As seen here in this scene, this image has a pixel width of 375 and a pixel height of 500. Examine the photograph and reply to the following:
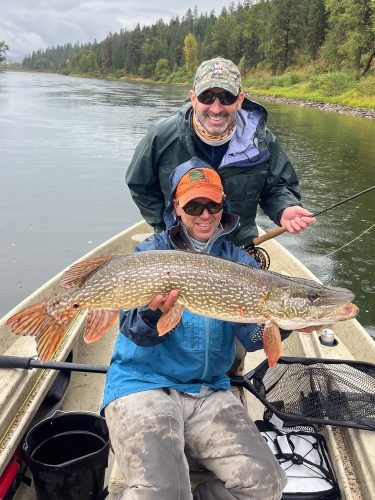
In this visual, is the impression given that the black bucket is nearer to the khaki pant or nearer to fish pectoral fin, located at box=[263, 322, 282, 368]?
the khaki pant

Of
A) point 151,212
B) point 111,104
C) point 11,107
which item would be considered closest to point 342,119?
point 111,104

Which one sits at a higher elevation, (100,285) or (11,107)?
(100,285)

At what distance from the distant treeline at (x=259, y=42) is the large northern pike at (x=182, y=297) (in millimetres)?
39793

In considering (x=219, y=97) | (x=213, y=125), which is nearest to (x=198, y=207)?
(x=213, y=125)

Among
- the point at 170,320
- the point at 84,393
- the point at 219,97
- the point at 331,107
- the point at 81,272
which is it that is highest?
the point at 219,97

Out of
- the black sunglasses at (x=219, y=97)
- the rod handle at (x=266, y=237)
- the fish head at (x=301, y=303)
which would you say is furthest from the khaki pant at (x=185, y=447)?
the black sunglasses at (x=219, y=97)

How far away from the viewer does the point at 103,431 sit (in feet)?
9.89

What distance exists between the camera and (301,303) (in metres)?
2.54

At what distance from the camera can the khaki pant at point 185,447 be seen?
216 cm

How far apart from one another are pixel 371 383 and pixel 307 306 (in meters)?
1.05

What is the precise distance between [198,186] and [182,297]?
0.64 meters

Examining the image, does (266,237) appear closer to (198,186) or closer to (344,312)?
(198,186)

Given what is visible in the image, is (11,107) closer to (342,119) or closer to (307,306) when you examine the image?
(342,119)

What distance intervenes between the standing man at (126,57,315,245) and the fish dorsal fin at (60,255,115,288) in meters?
1.10
